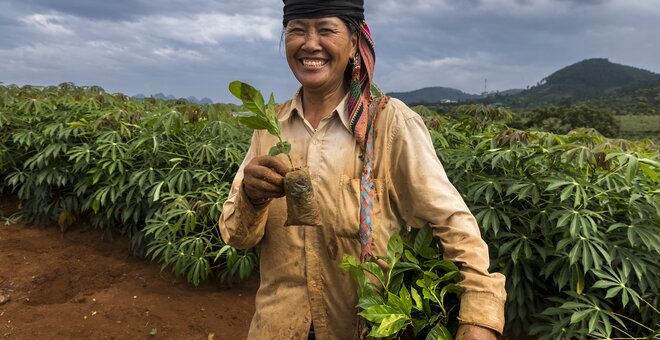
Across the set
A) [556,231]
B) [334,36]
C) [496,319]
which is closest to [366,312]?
[496,319]

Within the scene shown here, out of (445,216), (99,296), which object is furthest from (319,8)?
(99,296)

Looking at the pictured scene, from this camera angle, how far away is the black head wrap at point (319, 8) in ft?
3.53

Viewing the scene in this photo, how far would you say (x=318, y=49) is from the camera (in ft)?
3.62

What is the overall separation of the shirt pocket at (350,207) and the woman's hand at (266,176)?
7.3 inches

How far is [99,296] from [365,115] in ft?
9.39

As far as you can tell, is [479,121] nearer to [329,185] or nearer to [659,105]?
[329,185]

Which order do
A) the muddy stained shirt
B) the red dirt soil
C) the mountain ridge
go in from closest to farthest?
the muddy stained shirt → the red dirt soil → the mountain ridge

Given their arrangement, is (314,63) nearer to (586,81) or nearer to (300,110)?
(300,110)

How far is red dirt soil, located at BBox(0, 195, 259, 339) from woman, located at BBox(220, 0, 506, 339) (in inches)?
73.2

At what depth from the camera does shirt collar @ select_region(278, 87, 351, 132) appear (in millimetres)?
1153

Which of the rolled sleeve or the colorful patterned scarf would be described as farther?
the colorful patterned scarf

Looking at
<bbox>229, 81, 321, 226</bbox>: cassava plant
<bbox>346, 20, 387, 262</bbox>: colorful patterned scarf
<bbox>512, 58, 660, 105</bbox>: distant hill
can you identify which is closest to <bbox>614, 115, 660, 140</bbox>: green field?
<bbox>346, 20, 387, 262</bbox>: colorful patterned scarf

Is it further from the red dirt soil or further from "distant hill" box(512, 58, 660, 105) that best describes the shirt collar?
"distant hill" box(512, 58, 660, 105)

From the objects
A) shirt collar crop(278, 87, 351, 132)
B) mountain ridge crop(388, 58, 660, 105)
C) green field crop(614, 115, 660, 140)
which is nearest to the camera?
shirt collar crop(278, 87, 351, 132)
